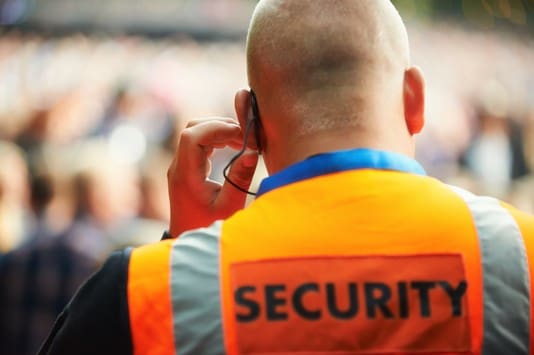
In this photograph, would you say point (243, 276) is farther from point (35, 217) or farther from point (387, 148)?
point (35, 217)

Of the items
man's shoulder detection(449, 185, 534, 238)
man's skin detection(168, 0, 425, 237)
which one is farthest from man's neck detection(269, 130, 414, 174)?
man's shoulder detection(449, 185, 534, 238)

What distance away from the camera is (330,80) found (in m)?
1.14

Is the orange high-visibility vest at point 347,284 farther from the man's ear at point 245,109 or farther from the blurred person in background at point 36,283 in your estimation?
the blurred person in background at point 36,283

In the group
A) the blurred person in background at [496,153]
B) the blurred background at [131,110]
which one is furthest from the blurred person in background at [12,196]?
the blurred person in background at [496,153]

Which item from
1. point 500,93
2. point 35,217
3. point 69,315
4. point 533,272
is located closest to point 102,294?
point 69,315

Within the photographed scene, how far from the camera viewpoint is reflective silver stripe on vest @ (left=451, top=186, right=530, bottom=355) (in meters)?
1.02

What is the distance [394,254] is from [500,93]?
8.85 ft

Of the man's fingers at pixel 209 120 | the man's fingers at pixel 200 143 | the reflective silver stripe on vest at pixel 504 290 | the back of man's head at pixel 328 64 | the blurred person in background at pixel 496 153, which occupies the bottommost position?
the blurred person in background at pixel 496 153

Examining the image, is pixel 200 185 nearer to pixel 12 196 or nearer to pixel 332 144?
pixel 332 144

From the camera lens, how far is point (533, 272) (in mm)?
1046

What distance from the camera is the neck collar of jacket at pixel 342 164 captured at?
1092 millimetres

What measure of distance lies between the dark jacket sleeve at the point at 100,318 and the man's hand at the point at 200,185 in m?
0.37

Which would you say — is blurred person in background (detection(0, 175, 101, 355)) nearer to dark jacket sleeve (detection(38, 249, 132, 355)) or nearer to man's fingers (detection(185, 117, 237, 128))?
man's fingers (detection(185, 117, 237, 128))

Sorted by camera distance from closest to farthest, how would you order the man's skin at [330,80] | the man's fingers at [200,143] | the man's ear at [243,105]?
the man's skin at [330,80], the man's ear at [243,105], the man's fingers at [200,143]
